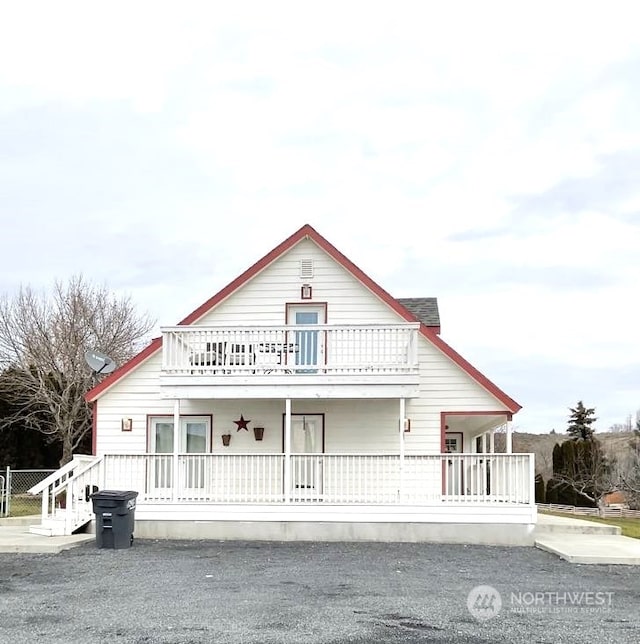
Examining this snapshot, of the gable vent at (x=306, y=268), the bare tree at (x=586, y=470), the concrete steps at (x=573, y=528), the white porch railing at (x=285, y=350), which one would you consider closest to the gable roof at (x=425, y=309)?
the gable vent at (x=306, y=268)

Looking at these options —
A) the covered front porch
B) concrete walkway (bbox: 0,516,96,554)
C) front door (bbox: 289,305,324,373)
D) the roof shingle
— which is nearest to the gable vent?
front door (bbox: 289,305,324,373)

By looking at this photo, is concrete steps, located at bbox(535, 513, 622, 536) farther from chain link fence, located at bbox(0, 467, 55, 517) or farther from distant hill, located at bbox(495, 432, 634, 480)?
distant hill, located at bbox(495, 432, 634, 480)

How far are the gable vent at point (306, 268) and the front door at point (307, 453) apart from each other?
327cm

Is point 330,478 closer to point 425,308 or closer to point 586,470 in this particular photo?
point 425,308

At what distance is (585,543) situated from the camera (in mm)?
16578

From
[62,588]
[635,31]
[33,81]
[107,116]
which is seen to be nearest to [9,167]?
[107,116]

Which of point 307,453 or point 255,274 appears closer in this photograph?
point 307,453

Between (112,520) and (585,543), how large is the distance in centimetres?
871

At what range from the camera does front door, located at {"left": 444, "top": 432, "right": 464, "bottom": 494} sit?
1794 cm

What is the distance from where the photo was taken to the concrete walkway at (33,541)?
15297 mm

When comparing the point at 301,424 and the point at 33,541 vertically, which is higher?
the point at 301,424

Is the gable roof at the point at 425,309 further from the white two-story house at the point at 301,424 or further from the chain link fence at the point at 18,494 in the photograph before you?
the chain link fence at the point at 18,494

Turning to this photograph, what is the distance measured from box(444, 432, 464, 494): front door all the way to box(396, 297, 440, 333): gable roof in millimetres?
2901

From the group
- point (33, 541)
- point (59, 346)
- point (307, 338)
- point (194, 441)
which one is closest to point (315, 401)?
point (307, 338)
